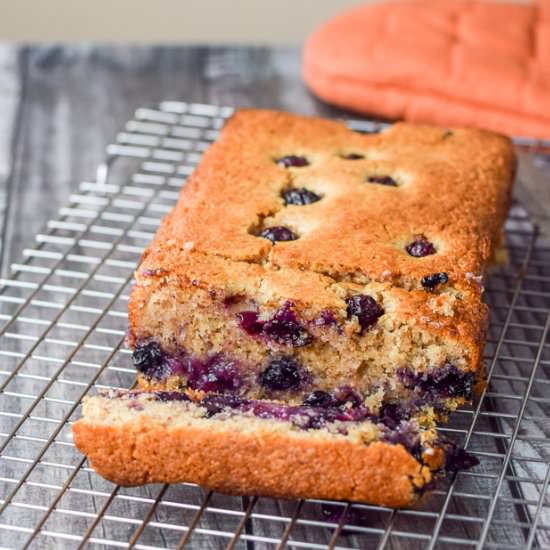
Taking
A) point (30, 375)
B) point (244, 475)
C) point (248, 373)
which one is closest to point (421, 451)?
point (244, 475)

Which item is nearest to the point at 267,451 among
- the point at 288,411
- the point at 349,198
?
the point at 288,411

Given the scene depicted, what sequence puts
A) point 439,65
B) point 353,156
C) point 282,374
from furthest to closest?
point 439,65 → point 353,156 → point 282,374

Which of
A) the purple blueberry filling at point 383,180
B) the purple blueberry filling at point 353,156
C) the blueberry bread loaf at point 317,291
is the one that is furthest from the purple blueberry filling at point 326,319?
the purple blueberry filling at point 353,156

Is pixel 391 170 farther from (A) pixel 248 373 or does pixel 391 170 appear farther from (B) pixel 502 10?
(B) pixel 502 10

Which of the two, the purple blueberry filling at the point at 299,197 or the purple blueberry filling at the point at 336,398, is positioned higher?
the purple blueberry filling at the point at 299,197

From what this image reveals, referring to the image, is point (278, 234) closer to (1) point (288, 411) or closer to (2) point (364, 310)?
(2) point (364, 310)

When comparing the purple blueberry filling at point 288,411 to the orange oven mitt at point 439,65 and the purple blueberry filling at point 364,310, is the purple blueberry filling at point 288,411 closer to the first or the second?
the purple blueberry filling at point 364,310

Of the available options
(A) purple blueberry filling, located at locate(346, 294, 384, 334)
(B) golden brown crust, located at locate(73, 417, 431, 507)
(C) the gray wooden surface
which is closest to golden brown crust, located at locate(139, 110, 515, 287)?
(A) purple blueberry filling, located at locate(346, 294, 384, 334)
